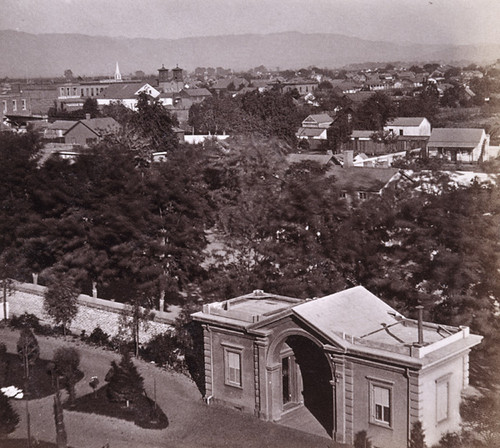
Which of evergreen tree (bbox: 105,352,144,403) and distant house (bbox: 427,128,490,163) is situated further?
distant house (bbox: 427,128,490,163)

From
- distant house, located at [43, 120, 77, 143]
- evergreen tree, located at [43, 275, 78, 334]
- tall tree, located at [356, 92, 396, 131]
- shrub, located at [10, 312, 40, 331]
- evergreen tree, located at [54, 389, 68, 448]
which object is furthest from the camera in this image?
tall tree, located at [356, 92, 396, 131]

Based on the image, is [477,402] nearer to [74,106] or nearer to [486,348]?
[486,348]

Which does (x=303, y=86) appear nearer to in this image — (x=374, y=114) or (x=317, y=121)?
(x=317, y=121)

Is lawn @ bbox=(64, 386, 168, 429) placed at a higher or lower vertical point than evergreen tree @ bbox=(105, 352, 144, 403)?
lower

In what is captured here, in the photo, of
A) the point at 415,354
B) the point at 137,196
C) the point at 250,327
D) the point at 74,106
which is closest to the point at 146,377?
the point at 250,327

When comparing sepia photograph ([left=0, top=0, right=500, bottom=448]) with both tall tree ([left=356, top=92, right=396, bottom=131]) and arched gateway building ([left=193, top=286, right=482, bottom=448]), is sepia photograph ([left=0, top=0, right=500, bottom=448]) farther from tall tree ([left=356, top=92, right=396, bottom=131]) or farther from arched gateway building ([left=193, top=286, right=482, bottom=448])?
tall tree ([left=356, top=92, right=396, bottom=131])

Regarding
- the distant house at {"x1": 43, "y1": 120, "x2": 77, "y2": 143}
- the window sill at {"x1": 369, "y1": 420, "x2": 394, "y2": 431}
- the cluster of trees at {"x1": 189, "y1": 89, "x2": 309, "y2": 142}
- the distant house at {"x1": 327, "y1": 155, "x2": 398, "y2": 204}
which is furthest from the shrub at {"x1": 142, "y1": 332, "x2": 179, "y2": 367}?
the distant house at {"x1": 43, "y1": 120, "x2": 77, "y2": 143}

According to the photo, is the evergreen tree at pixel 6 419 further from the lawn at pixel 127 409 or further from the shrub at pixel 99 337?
the shrub at pixel 99 337

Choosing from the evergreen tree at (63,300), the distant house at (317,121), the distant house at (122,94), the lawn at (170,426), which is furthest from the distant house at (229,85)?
the lawn at (170,426)
